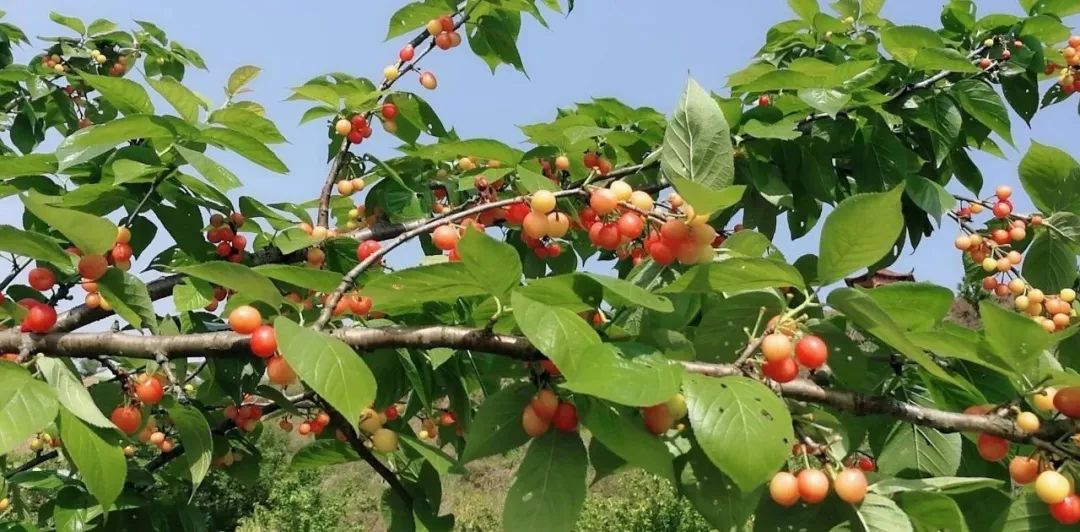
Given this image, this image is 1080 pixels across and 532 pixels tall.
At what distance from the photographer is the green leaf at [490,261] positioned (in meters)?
0.92

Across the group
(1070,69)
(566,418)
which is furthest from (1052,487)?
(1070,69)

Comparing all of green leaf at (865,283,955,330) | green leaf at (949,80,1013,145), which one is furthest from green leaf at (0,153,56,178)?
green leaf at (949,80,1013,145)

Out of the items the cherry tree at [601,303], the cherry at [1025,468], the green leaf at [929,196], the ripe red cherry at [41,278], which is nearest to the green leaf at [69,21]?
the cherry tree at [601,303]

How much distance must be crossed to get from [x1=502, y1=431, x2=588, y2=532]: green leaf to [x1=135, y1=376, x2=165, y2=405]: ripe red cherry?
28.1 inches

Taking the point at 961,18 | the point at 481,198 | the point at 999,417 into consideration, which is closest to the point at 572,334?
the point at 999,417

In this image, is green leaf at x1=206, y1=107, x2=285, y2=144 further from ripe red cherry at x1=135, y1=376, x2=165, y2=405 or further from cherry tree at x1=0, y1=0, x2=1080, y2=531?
ripe red cherry at x1=135, y1=376, x2=165, y2=405

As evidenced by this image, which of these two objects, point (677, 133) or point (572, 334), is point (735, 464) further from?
point (677, 133)

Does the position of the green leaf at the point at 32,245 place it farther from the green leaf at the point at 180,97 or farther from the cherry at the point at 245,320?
the green leaf at the point at 180,97

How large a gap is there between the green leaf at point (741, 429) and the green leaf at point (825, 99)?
111cm

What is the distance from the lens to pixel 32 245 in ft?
3.78

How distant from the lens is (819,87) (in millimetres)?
1891

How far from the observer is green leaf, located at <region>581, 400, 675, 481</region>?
37.4 inches

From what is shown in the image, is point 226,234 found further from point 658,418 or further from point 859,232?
point 859,232

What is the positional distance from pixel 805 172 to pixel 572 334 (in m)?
1.43
